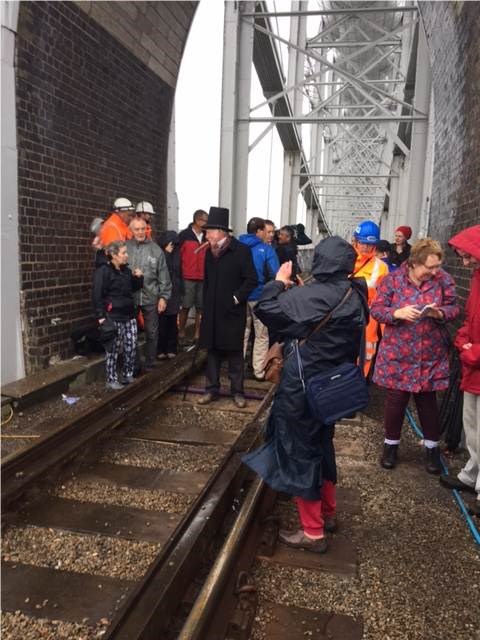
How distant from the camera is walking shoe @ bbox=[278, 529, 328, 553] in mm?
3070

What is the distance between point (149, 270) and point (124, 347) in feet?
3.44

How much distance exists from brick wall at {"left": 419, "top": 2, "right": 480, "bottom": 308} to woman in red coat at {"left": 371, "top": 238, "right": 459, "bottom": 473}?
123 cm

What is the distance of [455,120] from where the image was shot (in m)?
6.04

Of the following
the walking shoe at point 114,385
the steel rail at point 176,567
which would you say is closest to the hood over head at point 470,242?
the steel rail at point 176,567

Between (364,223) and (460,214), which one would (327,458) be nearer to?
(364,223)

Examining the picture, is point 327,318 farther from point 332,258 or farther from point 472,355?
point 472,355

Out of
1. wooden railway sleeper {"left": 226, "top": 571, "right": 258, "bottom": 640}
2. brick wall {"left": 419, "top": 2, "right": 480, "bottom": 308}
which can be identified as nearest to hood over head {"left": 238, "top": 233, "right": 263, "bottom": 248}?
brick wall {"left": 419, "top": 2, "right": 480, "bottom": 308}

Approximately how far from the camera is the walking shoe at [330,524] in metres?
3.31

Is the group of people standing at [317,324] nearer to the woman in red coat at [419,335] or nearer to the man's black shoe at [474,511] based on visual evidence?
the woman in red coat at [419,335]

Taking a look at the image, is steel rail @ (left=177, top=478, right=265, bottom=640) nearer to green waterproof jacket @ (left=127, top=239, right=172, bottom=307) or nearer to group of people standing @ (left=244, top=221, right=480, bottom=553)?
group of people standing @ (left=244, top=221, right=480, bottom=553)

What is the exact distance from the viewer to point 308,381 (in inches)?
111

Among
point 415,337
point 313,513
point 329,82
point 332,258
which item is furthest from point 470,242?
point 329,82

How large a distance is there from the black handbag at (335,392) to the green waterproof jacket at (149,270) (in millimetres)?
4002

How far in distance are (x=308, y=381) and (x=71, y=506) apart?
2030 mm
